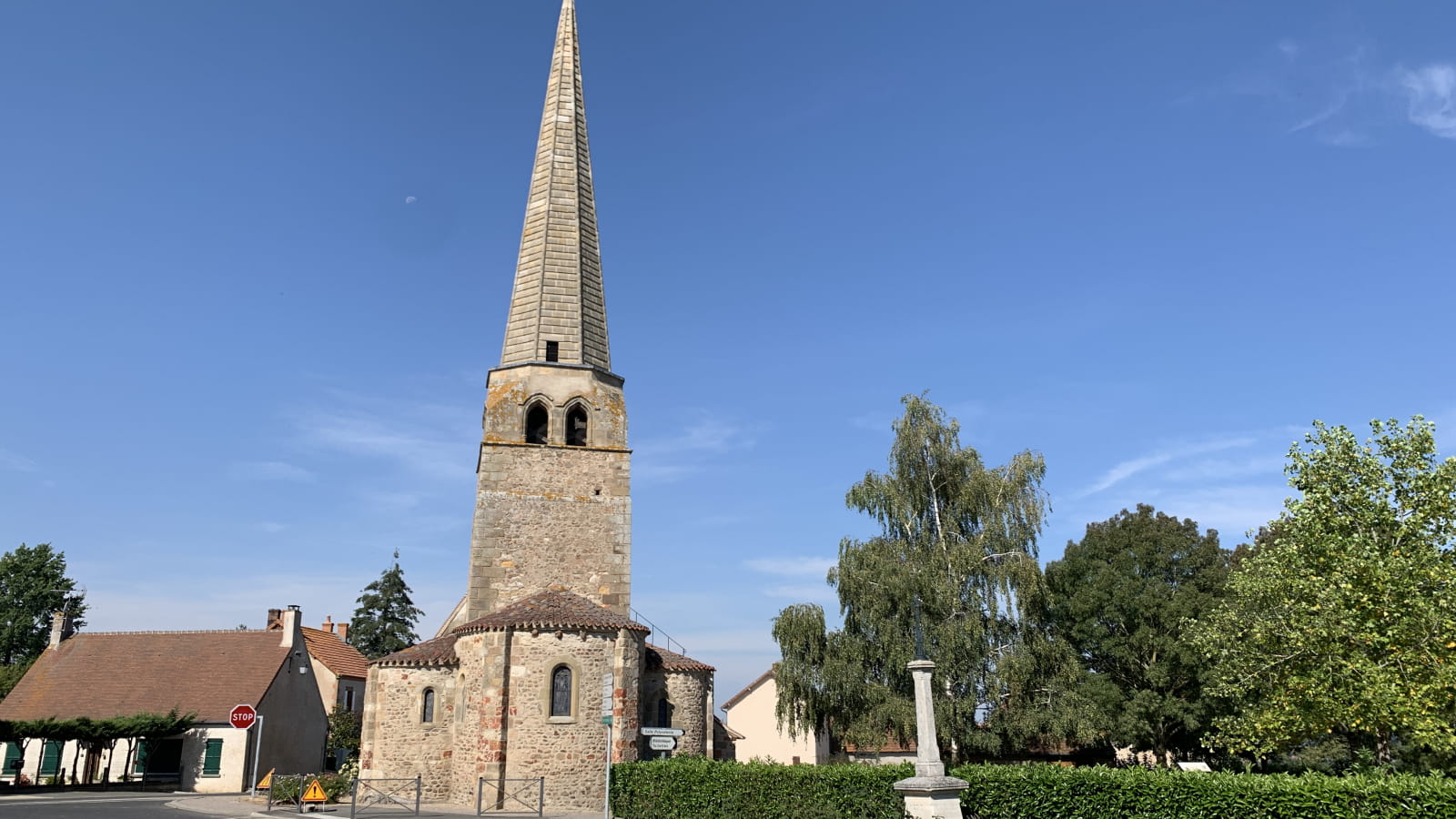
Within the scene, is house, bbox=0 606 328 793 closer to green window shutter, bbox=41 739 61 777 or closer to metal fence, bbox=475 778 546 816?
green window shutter, bbox=41 739 61 777

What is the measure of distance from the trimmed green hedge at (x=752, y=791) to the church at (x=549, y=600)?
1.57 metres

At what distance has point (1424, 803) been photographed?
457 inches

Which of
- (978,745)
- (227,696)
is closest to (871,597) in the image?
(978,745)

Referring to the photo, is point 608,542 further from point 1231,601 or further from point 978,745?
point 1231,601

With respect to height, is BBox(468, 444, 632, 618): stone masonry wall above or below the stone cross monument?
above

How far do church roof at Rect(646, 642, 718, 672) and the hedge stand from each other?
4391 mm

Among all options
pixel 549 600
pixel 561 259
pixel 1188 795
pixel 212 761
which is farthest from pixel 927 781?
pixel 212 761

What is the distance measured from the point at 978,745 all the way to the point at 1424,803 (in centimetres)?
1168

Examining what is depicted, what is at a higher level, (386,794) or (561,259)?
(561,259)

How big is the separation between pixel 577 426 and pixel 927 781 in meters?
16.1

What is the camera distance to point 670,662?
24766mm

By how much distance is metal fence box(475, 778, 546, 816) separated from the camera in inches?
811

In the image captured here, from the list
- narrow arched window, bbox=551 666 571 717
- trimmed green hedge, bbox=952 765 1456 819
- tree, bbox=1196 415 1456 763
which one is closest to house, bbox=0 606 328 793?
narrow arched window, bbox=551 666 571 717

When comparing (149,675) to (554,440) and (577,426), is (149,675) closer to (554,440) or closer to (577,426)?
(554,440)
